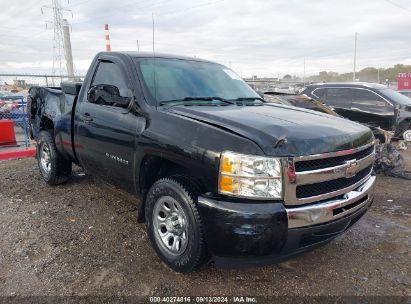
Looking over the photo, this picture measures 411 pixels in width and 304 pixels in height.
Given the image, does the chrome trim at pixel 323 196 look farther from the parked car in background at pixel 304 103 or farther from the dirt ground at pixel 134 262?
the parked car in background at pixel 304 103

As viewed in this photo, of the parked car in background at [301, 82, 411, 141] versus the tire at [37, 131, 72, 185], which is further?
the parked car in background at [301, 82, 411, 141]

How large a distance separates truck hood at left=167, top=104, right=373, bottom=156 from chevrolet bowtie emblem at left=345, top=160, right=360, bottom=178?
0.13 meters

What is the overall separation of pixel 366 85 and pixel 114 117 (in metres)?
7.79

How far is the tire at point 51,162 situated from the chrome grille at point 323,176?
12.6 ft

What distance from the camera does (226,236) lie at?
2.74 meters

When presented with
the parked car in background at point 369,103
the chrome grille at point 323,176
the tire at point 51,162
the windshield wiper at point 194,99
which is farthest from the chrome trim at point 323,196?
the parked car in background at point 369,103

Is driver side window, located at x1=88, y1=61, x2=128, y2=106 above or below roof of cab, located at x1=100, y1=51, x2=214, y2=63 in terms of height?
below

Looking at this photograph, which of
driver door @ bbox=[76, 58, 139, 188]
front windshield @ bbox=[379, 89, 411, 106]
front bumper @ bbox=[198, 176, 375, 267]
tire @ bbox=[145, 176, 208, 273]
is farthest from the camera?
front windshield @ bbox=[379, 89, 411, 106]

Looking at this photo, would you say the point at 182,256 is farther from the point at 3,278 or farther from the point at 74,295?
the point at 3,278

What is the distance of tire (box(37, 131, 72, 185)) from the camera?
548 cm

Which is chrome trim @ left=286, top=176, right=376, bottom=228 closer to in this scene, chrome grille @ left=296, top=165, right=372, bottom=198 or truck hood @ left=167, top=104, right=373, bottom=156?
chrome grille @ left=296, top=165, right=372, bottom=198

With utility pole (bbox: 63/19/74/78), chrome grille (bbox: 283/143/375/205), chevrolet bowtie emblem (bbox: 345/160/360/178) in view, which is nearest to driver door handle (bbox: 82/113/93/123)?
chrome grille (bbox: 283/143/375/205)

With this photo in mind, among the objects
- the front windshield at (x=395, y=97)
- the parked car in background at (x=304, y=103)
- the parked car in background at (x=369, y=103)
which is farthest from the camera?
the front windshield at (x=395, y=97)

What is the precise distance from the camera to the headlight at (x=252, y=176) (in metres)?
2.69
